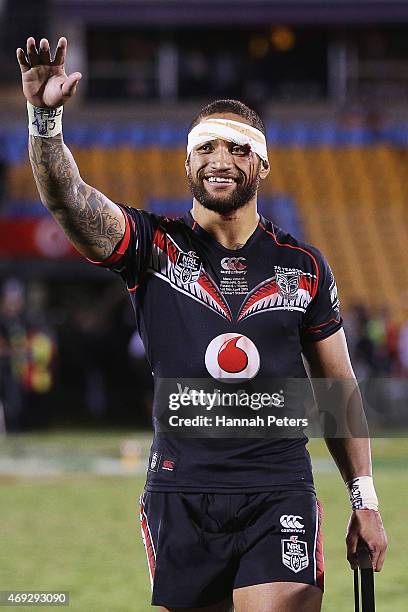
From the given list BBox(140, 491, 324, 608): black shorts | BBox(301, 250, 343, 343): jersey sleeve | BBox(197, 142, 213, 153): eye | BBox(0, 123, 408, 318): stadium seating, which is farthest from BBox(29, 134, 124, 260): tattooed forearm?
BBox(0, 123, 408, 318): stadium seating

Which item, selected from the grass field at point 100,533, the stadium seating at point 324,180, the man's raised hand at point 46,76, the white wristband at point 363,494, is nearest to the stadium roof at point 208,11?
the stadium seating at point 324,180

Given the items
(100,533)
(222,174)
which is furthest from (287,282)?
(100,533)

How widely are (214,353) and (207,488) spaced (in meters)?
0.44

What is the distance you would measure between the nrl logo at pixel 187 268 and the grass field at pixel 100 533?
350 centimetres

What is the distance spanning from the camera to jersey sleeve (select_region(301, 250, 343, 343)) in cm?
438

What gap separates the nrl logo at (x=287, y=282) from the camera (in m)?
4.30

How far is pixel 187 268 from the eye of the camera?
4.30 meters

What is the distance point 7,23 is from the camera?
28266mm

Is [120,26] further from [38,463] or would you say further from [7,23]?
[38,463]

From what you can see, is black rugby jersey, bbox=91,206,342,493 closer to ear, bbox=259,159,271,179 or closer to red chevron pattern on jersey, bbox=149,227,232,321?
red chevron pattern on jersey, bbox=149,227,232,321

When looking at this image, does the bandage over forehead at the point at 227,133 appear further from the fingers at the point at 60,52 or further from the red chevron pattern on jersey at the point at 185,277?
the fingers at the point at 60,52

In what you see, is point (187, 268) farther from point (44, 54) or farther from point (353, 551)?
point (353, 551)

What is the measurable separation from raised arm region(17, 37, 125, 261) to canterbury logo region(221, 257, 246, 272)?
0.38 metres

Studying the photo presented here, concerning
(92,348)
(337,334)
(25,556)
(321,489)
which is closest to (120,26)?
(92,348)
